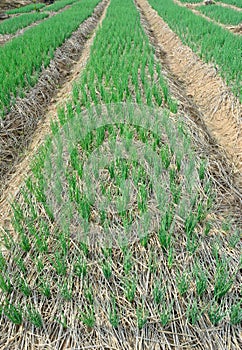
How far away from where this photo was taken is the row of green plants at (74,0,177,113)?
332cm

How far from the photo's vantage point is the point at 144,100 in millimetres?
3389

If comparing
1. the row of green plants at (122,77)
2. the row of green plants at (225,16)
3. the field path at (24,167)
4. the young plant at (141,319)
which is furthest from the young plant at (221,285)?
the row of green plants at (225,16)

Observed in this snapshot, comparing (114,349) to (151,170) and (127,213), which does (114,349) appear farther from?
(151,170)

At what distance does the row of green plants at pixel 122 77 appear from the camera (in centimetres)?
332

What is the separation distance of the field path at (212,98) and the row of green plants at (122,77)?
2.31 ft

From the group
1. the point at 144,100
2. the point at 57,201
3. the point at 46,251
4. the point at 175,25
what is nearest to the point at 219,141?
the point at 144,100

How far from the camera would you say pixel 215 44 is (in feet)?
18.2

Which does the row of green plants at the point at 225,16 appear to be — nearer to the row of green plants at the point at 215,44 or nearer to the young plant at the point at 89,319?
the row of green plants at the point at 215,44

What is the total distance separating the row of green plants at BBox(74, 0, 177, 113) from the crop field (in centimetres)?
4

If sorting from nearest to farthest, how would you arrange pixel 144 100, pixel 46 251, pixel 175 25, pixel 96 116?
pixel 46 251
pixel 96 116
pixel 144 100
pixel 175 25

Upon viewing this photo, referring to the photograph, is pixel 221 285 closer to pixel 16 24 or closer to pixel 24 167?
pixel 24 167

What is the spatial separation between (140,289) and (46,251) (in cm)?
58

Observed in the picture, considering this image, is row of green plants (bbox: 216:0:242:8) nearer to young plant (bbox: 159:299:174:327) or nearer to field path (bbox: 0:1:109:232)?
field path (bbox: 0:1:109:232)

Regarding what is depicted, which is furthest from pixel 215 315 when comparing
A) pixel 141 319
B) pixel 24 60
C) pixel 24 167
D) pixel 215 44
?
pixel 215 44
